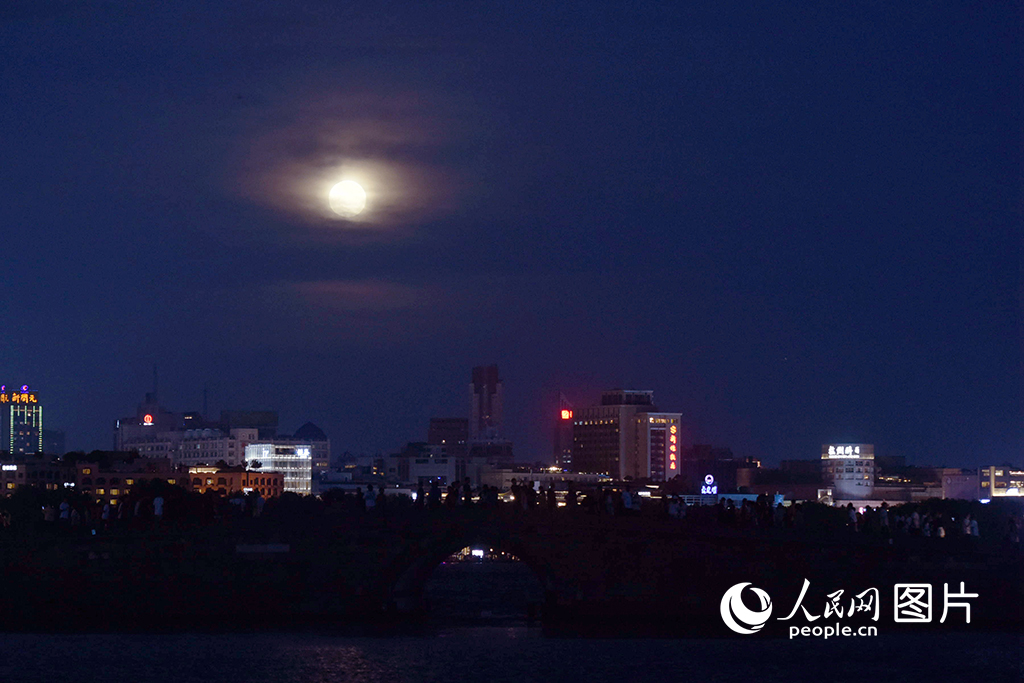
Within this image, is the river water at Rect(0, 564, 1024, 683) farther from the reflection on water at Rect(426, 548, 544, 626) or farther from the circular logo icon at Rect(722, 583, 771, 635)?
the reflection on water at Rect(426, 548, 544, 626)

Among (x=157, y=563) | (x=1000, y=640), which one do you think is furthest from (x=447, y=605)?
(x=1000, y=640)

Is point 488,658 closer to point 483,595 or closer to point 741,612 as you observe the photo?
point 741,612

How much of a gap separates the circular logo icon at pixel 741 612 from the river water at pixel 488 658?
3.38m

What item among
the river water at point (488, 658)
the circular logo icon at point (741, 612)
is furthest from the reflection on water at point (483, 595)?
the circular logo icon at point (741, 612)

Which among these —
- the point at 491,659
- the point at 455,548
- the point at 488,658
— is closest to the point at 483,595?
the point at 455,548

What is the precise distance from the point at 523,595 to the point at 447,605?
46.6 ft

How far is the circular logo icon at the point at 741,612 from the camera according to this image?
78125 millimetres

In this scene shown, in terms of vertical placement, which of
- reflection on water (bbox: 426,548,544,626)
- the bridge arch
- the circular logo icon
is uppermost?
the bridge arch

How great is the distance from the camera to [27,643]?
2790 inches

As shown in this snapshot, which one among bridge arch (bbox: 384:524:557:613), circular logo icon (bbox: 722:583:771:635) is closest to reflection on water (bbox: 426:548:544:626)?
bridge arch (bbox: 384:524:557:613)

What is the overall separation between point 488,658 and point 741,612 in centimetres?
1672

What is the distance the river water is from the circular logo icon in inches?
133

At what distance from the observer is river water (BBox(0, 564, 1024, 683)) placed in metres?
63.1

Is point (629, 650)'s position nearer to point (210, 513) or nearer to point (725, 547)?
point (725, 547)
